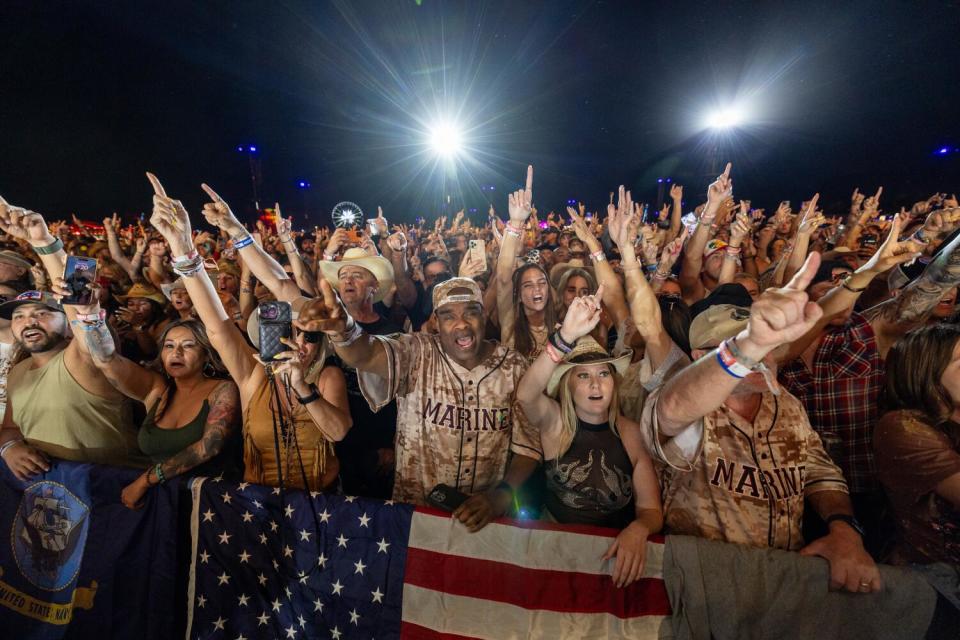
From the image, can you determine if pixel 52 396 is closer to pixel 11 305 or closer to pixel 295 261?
pixel 11 305

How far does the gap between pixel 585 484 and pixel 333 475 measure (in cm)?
178

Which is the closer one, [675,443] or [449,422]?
[675,443]

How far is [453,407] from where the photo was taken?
247 centimetres

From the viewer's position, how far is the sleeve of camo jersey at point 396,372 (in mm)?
2412

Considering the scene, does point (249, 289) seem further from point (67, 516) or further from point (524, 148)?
point (524, 148)

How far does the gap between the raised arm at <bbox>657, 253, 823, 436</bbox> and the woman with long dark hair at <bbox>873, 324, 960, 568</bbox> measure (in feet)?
3.88

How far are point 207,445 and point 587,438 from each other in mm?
2573

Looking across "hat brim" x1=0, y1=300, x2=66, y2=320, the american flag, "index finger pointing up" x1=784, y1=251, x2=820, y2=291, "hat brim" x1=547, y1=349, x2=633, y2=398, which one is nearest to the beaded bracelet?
"hat brim" x1=0, y1=300, x2=66, y2=320

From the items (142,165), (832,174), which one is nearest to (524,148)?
(832,174)

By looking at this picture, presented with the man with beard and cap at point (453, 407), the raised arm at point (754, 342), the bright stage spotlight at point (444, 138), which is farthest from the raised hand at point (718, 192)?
the bright stage spotlight at point (444, 138)

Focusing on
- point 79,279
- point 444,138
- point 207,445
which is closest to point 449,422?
point 207,445

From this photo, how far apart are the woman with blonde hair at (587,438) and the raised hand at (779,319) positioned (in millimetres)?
743

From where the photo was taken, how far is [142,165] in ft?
68.2

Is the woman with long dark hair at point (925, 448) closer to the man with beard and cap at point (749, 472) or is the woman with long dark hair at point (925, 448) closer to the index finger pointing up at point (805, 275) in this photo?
the man with beard and cap at point (749, 472)
